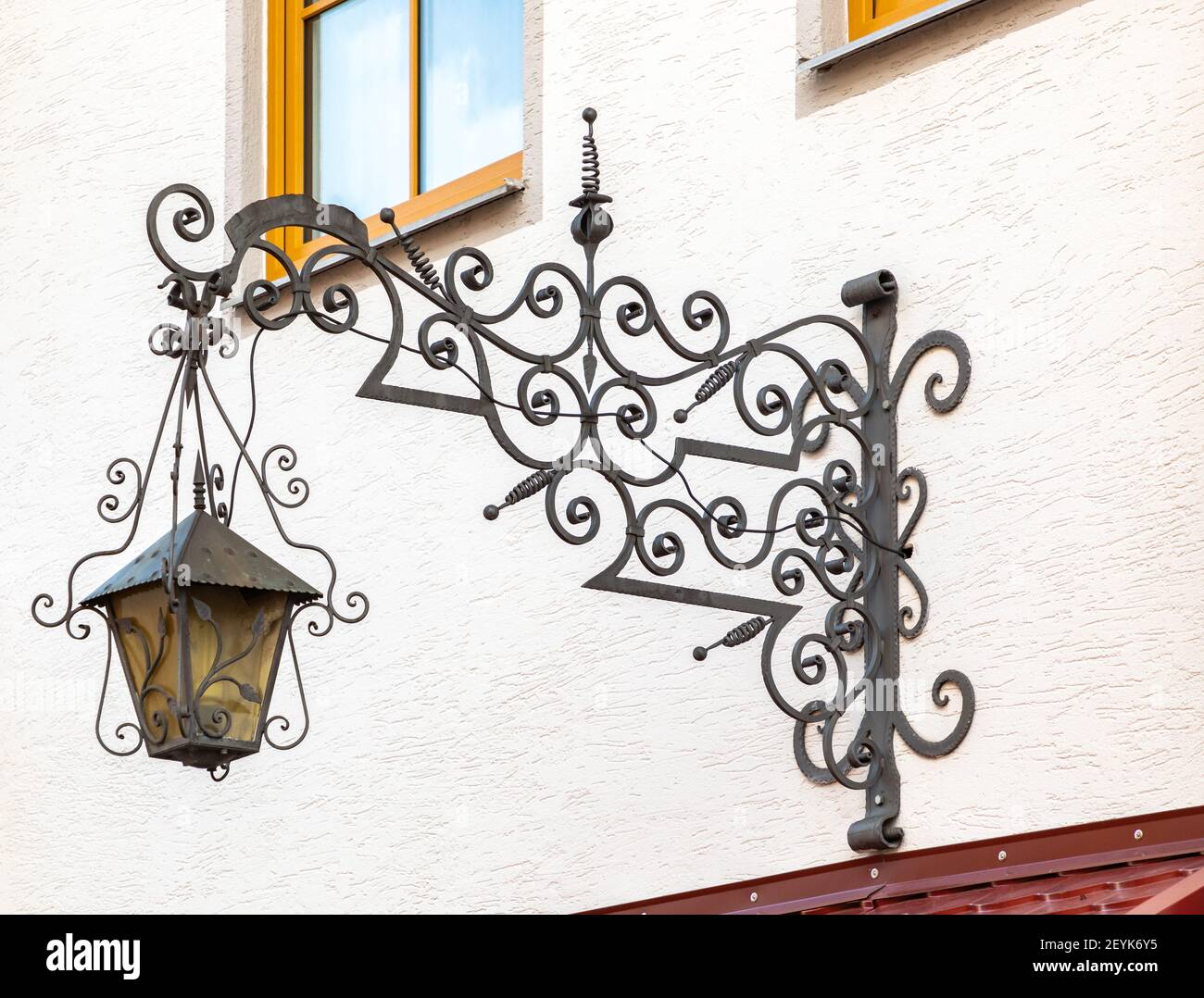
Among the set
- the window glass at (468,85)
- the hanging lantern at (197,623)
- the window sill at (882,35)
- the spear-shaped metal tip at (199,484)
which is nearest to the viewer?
the hanging lantern at (197,623)

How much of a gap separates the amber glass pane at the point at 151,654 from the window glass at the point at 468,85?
7.68 ft

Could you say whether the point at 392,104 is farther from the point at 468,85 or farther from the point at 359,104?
the point at 468,85

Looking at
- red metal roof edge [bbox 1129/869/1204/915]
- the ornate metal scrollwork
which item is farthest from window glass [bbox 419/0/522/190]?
red metal roof edge [bbox 1129/869/1204/915]

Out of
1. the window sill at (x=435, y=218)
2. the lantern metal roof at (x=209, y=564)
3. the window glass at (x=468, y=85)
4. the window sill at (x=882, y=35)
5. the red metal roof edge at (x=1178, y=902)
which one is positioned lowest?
the red metal roof edge at (x=1178, y=902)

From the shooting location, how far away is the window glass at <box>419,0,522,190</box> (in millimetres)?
6008

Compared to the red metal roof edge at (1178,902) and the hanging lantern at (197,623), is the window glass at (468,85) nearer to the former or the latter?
the hanging lantern at (197,623)

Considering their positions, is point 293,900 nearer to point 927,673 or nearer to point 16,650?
point 16,650

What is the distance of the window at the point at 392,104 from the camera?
19.8ft

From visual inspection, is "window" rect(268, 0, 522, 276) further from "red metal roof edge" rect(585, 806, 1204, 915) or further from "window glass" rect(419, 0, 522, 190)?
"red metal roof edge" rect(585, 806, 1204, 915)

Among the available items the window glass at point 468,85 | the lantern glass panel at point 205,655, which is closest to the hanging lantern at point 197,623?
the lantern glass panel at point 205,655

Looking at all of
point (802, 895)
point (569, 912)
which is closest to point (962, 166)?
point (802, 895)

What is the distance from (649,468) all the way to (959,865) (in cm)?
141

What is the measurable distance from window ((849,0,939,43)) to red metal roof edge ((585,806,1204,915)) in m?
1.89

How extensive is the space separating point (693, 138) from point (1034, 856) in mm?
2016
